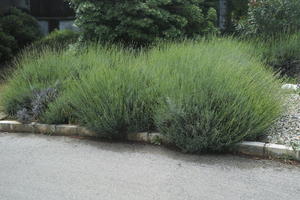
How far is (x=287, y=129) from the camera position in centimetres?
450

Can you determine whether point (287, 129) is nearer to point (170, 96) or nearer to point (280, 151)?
point (280, 151)

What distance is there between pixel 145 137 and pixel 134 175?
945 millimetres

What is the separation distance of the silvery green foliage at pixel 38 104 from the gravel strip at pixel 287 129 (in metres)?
3.19

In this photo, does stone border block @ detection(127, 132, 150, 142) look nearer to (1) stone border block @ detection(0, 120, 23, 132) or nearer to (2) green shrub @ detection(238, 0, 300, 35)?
(1) stone border block @ detection(0, 120, 23, 132)

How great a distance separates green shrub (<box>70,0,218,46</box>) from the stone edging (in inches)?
125

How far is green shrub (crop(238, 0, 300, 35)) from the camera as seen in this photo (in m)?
8.41

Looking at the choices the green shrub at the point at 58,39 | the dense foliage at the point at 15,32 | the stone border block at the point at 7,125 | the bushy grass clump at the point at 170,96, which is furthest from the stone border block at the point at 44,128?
the green shrub at the point at 58,39

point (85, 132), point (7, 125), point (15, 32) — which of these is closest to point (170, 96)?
point (85, 132)

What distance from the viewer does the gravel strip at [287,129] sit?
4181 millimetres

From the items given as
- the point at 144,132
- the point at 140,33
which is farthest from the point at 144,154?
the point at 140,33

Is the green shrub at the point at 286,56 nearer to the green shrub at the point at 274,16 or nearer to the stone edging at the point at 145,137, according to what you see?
the green shrub at the point at 274,16

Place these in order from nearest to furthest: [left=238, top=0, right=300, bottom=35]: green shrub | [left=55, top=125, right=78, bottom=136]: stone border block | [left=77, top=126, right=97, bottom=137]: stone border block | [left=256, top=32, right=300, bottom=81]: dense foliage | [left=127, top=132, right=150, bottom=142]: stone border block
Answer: [left=127, top=132, right=150, bottom=142]: stone border block → [left=77, top=126, right=97, bottom=137]: stone border block → [left=55, top=125, right=78, bottom=136]: stone border block → [left=256, top=32, right=300, bottom=81]: dense foliage → [left=238, top=0, right=300, bottom=35]: green shrub

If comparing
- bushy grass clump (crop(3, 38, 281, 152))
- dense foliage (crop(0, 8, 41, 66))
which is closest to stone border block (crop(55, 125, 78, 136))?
bushy grass clump (crop(3, 38, 281, 152))

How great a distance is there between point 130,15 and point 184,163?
477 centimetres
